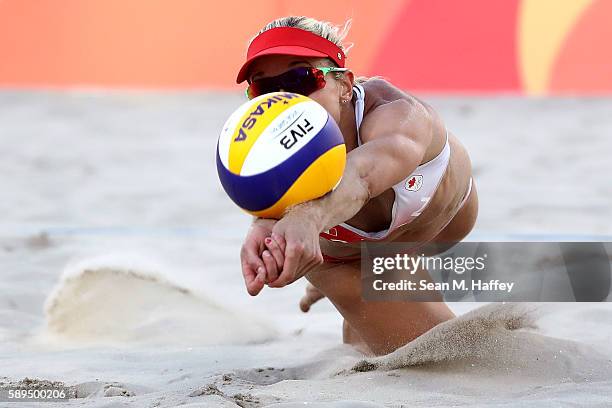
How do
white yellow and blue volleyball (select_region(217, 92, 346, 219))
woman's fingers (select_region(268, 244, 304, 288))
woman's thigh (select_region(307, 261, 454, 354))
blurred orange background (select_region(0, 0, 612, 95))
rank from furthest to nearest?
1. blurred orange background (select_region(0, 0, 612, 95))
2. woman's thigh (select_region(307, 261, 454, 354))
3. white yellow and blue volleyball (select_region(217, 92, 346, 219))
4. woman's fingers (select_region(268, 244, 304, 288))

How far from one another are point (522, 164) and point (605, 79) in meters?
1.59

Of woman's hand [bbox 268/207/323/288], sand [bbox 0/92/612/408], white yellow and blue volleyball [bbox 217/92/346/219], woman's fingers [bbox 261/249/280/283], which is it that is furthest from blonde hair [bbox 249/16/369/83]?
sand [bbox 0/92/612/408]

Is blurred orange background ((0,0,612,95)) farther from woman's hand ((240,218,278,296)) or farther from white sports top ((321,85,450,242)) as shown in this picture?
woman's hand ((240,218,278,296))

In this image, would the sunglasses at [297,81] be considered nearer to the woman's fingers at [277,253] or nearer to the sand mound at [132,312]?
the woman's fingers at [277,253]

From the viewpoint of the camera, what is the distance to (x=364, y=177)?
222 centimetres

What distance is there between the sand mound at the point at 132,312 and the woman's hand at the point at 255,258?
57.5 inches

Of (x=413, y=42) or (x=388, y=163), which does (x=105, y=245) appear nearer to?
(x=388, y=163)

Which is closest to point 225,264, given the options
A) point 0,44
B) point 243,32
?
point 243,32

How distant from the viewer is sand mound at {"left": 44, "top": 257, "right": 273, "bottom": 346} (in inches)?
138

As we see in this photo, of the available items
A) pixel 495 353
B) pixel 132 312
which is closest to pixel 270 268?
pixel 495 353

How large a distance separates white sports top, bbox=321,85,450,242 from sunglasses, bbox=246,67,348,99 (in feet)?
0.61

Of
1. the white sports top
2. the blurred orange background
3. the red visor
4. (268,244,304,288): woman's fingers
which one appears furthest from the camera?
the blurred orange background

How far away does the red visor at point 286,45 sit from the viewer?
2.45 metres

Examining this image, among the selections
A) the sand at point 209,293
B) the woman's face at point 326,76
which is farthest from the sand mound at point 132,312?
the woman's face at point 326,76
